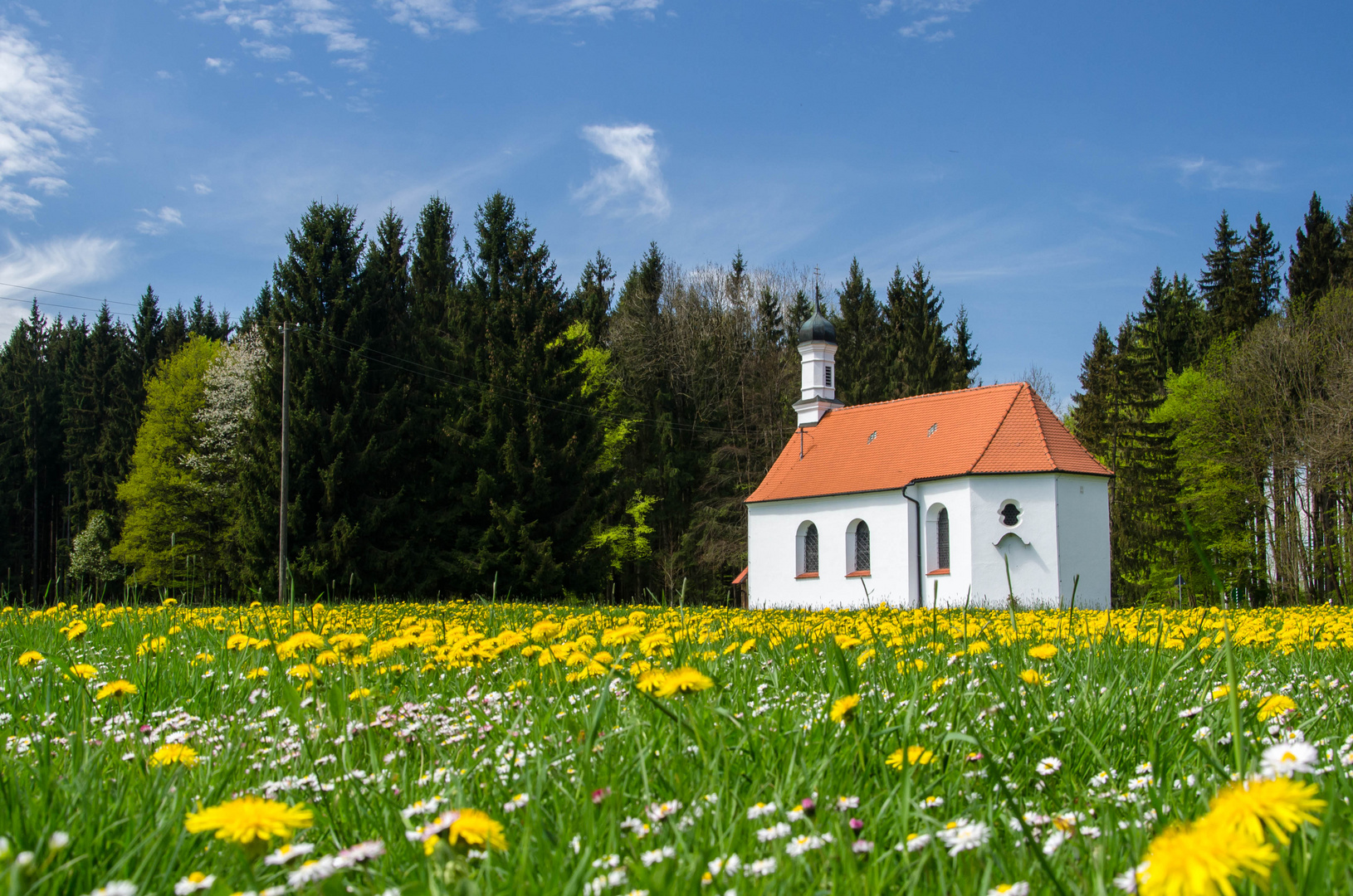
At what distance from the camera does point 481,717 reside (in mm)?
2525

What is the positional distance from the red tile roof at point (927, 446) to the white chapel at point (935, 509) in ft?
0.15

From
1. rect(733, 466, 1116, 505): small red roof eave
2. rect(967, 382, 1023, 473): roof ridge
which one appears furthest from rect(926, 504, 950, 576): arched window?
rect(967, 382, 1023, 473): roof ridge

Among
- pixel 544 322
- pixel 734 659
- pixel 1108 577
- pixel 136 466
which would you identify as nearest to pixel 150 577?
pixel 136 466

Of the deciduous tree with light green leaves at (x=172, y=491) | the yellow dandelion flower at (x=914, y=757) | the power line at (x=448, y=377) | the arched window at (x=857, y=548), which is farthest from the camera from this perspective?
the deciduous tree with light green leaves at (x=172, y=491)

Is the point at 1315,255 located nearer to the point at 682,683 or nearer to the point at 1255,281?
the point at 1255,281

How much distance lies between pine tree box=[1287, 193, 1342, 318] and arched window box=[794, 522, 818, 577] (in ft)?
79.5

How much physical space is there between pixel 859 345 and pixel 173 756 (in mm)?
49749

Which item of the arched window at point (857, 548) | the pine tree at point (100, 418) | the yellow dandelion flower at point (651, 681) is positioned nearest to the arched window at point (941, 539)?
the arched window at point (857, 548)

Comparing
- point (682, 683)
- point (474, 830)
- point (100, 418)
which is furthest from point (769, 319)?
point (474, 830)

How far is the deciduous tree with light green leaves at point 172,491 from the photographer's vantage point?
35.4 meters

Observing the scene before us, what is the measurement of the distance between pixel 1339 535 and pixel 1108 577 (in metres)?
7.08

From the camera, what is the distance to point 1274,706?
2.13 m

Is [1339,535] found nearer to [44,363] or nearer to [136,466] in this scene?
[136,466]

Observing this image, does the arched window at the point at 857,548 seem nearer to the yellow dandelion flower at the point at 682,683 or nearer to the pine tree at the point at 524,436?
the pine tree at the point at 524,436
